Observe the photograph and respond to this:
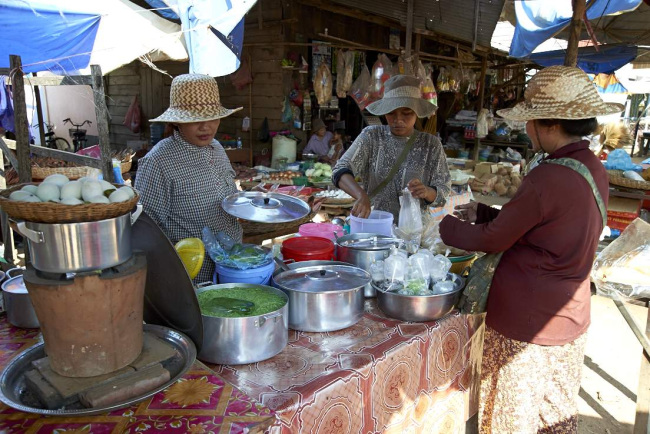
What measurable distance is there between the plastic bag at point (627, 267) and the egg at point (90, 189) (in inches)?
108

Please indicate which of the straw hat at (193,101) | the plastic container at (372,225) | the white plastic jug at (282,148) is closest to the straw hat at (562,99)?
the plastic container at (372,225)

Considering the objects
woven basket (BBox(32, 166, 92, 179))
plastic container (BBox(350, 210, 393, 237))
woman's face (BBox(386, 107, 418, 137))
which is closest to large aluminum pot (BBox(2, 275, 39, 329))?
plastic container (BBox(350, 210, 393, 237))

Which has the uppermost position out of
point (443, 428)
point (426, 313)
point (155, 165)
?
point (155, 165)

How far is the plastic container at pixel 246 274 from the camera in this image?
1.78 m

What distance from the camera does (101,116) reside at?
2039 millimetres

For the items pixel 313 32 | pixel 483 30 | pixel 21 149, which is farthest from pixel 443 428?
pixel 313 32

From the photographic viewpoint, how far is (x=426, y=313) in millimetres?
1855

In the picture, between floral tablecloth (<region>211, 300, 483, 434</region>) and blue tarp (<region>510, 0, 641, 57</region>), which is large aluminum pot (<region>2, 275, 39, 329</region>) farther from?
blue tarp (<region>510, 0, 641, 57</region>)

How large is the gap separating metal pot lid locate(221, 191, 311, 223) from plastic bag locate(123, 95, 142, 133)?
332 inches

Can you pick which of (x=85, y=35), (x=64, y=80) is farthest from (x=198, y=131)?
(x=85, y=35)

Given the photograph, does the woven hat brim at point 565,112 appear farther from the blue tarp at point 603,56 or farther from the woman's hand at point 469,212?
the blue tarp at point 603,56

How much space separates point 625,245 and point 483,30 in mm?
4998

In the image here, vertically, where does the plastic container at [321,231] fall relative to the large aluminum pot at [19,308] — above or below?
above

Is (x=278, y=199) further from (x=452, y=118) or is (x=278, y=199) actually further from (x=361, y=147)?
(x=452, y=118)
